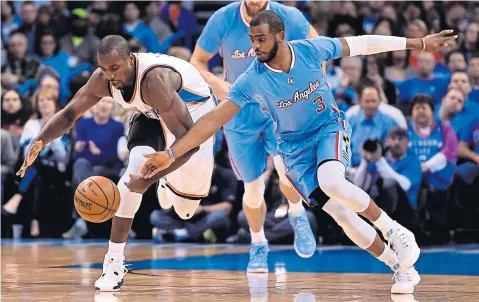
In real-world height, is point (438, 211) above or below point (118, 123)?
below

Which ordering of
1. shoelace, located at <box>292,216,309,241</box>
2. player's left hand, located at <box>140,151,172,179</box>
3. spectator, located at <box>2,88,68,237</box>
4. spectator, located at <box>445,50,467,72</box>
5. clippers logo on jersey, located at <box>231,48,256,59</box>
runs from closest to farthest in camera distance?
1. player's left hand, located at <box>140,151,172,179</box>
2. clippers logo on jersey, located at <box>231,48,256,59</box>
3. shoelace, located at <box>292,216,309,241</box>
4. spectator, located at <box>445,50,467,72</box>
5. spectator, located at <box>2,88,68,237</box>

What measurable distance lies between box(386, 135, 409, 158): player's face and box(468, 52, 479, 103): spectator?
1196 mm

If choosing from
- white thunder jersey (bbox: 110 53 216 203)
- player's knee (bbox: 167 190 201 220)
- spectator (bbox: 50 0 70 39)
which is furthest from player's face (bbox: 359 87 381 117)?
spectator (bbox: 50 0 70 39)

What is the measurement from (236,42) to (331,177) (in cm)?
229

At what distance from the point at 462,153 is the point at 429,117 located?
21.8 inches

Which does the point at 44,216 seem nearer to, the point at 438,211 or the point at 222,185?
the point at 222,185

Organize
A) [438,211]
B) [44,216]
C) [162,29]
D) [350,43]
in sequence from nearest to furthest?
[350,43], [438,211], [44,216], [162,29]

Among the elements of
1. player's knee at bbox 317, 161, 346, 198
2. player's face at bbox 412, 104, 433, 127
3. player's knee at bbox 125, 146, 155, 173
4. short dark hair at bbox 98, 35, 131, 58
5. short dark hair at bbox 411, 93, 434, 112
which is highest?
short dark hair at bbox 411, 93, 434, 112

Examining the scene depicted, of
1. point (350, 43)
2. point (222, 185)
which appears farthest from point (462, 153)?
point (350, 43)

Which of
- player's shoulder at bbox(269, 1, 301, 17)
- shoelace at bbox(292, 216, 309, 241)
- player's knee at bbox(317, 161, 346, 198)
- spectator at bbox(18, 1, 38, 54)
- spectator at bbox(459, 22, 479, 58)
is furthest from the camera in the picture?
spectator at bbox(18, 1, 38, 54)

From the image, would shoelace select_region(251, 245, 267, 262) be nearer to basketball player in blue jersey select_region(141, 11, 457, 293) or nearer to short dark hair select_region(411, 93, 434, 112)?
basketball player in blue jersey select_region(141, 11, 457, 293)

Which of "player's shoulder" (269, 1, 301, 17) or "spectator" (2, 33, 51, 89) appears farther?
"spectator" (2, 33, 51, 89)

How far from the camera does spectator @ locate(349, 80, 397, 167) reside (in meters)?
11.0

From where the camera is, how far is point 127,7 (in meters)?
15.4
